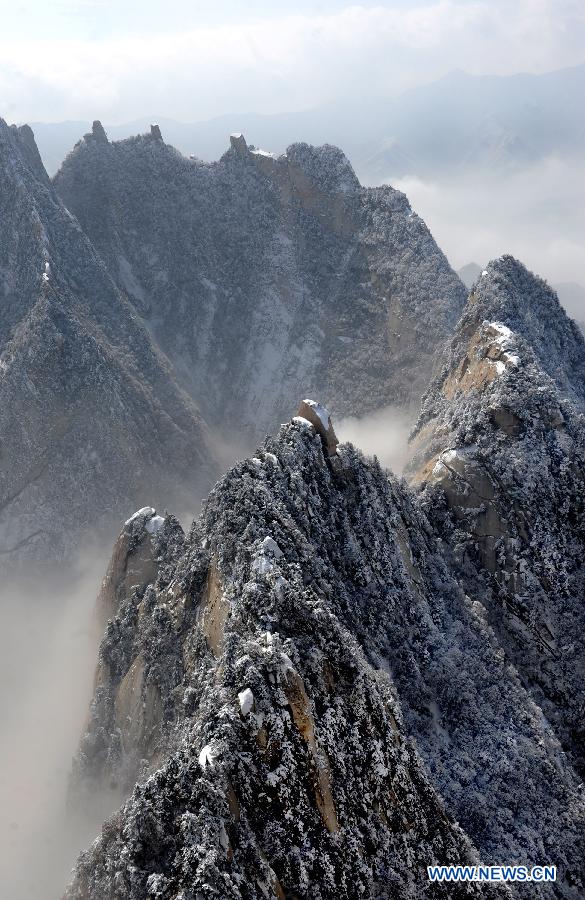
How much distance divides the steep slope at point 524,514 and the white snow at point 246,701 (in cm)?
2792

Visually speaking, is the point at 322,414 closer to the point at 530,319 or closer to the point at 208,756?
the point at 208,756

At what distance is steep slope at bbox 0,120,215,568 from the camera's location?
86.9m

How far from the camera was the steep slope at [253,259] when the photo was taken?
113812 millimetres

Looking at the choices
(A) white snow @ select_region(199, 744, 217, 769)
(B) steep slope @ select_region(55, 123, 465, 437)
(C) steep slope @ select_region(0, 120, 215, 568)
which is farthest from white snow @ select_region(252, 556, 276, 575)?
(B) steep slope @ select_region(55, 123, 465, 437)

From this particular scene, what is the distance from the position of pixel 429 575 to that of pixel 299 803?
2514 centimetres

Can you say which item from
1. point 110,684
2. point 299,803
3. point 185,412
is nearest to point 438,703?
point 299,803

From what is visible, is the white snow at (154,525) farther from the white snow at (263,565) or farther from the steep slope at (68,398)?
the steep slope at (68,398)

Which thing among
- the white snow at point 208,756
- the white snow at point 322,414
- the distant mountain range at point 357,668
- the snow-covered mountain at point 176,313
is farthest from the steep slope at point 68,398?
the white snow at point 208,756

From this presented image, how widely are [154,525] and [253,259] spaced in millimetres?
80671

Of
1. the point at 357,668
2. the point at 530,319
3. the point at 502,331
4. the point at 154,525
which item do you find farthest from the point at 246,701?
the point at 530,319

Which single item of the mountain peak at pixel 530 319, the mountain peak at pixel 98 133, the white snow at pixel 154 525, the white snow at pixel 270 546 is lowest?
the white snow at pixel 270 546

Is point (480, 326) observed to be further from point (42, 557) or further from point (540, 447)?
point (42, 557)

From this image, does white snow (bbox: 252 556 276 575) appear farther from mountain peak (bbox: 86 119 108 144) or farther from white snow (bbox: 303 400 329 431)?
mountain peak (bbox: 86 119 108 144)

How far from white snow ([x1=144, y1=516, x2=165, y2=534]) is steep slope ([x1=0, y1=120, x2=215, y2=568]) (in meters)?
38.9
